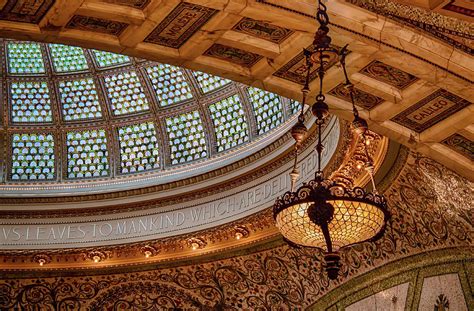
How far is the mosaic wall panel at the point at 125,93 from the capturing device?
A: 55.3 feet

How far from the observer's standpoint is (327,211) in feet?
27.6

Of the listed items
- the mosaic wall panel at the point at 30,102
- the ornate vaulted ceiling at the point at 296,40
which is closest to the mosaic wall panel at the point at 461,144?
the ornate vaulted ceiling at the point at 296,40

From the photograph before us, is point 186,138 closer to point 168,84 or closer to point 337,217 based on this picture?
point 168,84

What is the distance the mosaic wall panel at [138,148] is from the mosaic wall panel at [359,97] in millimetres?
7299

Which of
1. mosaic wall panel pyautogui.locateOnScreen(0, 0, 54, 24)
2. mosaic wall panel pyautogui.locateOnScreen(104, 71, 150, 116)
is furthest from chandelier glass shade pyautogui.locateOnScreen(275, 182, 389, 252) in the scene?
mosaic wall panel pyautogui.locateOnScreen(104, 71, 150, 116)

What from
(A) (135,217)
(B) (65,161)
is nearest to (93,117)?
(B) (65,161)

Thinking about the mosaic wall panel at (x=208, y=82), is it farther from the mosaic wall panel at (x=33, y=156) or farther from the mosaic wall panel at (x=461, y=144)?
the mosaic wall panel at (x=461, y=144)

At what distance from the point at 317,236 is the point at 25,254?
8.42 meters

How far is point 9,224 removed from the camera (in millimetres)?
16531

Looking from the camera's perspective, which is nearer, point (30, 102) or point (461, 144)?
point (461, 144)

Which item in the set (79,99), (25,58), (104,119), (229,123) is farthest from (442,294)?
(25,58)

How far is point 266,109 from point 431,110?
5855 millimetres

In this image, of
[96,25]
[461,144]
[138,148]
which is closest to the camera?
[96,25]

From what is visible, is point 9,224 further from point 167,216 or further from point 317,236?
point 317,236
